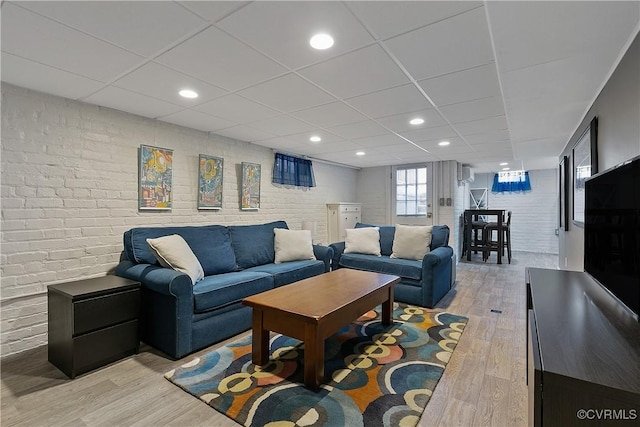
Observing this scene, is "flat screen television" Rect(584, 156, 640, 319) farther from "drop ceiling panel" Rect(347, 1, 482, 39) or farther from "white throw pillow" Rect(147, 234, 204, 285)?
"white throw pillow" Rect(147, 234, 204, 285)

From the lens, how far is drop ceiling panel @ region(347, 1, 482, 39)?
1.42 metres

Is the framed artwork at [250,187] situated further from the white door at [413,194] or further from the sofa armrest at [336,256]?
the white door at [413,194]

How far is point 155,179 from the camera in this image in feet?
10.5

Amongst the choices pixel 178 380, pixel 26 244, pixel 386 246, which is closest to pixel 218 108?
pixel 26 244

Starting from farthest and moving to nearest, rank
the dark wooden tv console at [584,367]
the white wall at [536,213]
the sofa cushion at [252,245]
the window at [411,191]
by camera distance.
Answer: the white wall at [536,213]
the window at [411,191]
the sofa cushion at [252,245]
the dark wooden tv console at [584,367]

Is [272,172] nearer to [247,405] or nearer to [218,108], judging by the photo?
[218,108]

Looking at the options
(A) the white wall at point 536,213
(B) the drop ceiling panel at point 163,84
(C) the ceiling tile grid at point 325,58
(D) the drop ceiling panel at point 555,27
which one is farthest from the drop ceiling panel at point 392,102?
(A) the white wall at point 536,213

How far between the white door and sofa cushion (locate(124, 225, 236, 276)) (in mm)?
4211

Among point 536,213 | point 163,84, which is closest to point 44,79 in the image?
point 163,84

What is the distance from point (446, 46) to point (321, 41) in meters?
0.75

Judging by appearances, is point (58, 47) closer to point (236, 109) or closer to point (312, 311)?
point (236, 109)

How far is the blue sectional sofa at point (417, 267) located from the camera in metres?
3.40

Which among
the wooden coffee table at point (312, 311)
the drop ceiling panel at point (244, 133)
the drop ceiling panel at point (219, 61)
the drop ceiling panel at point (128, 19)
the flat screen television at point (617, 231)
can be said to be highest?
the drop ceiling panel at point (244, 133)

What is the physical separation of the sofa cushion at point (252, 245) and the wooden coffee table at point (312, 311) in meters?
1.12
